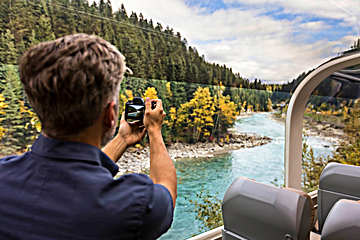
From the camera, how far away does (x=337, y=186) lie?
2.34 metres

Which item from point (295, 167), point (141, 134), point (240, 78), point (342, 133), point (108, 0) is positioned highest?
point (108, 0)

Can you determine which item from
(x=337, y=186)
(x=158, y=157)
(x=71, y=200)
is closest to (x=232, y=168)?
(x=337, y=186)

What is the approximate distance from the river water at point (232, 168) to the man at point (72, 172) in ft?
6.01

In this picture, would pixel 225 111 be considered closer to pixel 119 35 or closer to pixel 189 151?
pixel 189 151

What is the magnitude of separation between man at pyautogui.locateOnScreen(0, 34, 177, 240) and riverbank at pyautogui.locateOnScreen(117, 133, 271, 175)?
1.51 metres

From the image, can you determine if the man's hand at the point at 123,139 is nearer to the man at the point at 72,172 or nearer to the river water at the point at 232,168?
the man at the point at 72,172

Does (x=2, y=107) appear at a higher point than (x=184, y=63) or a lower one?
lower

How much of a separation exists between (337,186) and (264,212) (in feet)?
4.24

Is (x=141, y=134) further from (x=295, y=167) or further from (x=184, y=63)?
(x=295, y=167)

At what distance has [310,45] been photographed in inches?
121

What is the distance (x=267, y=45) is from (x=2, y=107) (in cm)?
254

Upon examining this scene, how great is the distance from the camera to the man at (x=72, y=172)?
57 cm

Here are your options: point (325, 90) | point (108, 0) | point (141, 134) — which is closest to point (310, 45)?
point (325, 90)

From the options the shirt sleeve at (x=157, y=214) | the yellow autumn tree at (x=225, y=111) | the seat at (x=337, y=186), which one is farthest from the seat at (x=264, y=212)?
the yellow autumn tree at (x=225, y=111)
